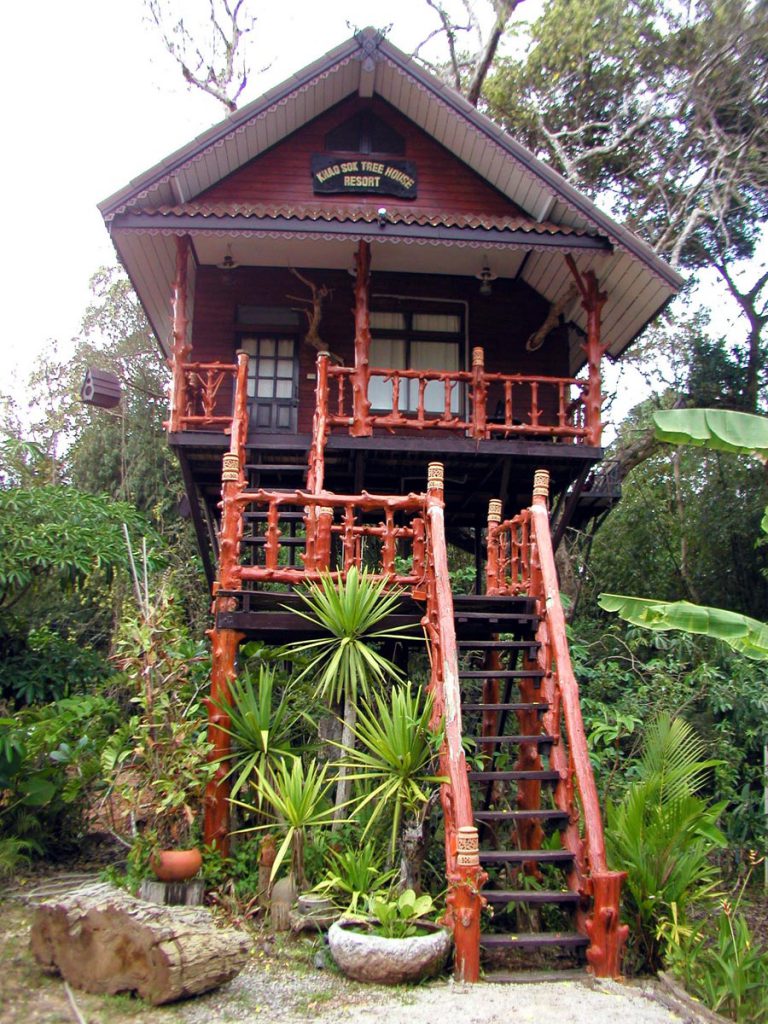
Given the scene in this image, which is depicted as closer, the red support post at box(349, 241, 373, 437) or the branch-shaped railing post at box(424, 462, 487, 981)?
the branch-shaped railing post at box(424, 462, 487, 981)

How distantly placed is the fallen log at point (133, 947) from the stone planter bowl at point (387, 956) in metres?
0.58

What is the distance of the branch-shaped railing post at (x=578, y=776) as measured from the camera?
595 centimetres

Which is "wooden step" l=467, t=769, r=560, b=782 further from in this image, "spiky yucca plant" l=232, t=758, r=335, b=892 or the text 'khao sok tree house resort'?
"spiky yucca plant" l=232, t=758, r=335, b=892

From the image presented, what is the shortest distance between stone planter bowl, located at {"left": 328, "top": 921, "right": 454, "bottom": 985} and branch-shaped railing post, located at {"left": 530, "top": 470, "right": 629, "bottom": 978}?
101 cm

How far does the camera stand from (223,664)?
25.1 feet

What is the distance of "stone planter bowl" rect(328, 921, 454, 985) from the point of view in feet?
18.3

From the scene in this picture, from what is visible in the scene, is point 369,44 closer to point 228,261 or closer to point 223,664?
point 228,261

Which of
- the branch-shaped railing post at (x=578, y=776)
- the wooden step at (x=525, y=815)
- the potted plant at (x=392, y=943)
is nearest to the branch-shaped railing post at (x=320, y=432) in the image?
the branch-shaped railing post at (x=578, y=776)

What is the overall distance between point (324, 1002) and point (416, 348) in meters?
8.28

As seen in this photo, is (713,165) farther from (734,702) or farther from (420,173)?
(734,702)

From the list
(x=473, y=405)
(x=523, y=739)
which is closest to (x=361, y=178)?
(x=473, y=405)

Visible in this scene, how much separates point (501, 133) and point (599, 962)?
8.42m

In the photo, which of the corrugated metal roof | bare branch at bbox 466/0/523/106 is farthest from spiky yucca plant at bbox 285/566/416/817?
bare branch at bbox 466/0/523/106

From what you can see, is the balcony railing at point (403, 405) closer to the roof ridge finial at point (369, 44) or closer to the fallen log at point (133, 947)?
the roof ridge finial at point (369, 44)
